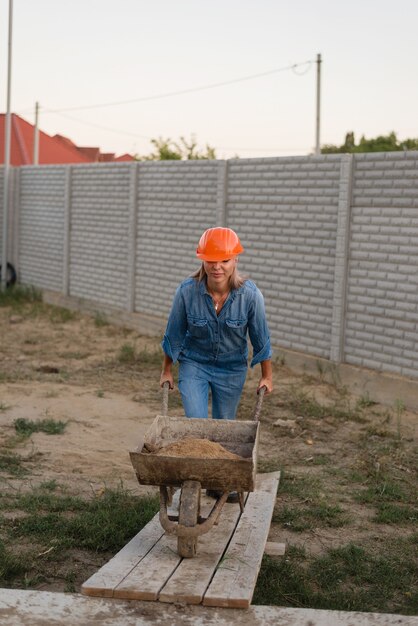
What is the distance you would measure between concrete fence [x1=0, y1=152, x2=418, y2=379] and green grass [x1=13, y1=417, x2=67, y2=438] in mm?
3757

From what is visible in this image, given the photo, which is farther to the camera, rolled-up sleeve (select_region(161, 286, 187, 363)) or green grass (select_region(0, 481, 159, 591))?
rolled-up sleeve (select_region(161, 286, 187, 363))

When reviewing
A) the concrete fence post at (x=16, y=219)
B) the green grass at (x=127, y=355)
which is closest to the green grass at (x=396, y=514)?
the green grass at (x=127, y=355)

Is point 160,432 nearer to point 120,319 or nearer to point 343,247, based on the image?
point 343,247

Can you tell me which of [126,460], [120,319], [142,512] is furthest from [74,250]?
[142,512]

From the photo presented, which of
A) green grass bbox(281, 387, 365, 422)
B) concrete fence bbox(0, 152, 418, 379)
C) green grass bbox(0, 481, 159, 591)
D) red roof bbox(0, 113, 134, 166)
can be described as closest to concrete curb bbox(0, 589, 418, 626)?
green grass bbox(0, 481, 159, 591)

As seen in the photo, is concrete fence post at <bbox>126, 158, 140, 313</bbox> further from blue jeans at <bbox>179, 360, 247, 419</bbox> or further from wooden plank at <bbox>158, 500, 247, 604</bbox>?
wooden plank at <bbox>158, 500, 247, 604</bbox>

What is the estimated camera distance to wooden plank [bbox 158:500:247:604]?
4531mm

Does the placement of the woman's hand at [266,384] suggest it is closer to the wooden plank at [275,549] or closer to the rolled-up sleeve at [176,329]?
the rolled-up sleeve at [176,329]

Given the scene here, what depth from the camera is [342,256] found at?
37.0 feet

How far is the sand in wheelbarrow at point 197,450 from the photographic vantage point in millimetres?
5262

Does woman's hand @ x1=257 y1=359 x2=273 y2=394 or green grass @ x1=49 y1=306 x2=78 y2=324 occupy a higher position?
woman's hand @ x1=257 y1=359 x2=273 y2=394

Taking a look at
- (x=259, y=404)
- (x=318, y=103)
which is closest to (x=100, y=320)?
(x=259, y=404)

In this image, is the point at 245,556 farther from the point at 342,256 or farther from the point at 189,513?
the point at 342,256

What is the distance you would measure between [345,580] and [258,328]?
165cm
